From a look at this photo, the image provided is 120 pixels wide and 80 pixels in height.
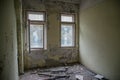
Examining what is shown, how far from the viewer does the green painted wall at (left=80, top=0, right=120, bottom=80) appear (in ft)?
10.6

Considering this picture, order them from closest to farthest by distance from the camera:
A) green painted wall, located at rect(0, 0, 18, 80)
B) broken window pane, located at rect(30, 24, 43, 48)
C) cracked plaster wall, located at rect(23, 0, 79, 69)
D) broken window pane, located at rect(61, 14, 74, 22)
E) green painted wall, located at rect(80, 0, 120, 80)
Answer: green painted wall, located at rect(0, 0, 18, 80) < green painted wall, located at rect(80, 0, 120, 80) < cracked plaster wall, located at rect(23, 0, 79, 69) < broken window pane, located at rect(30, 24, 43, 48) < broken window pane, located at rect(61, 14, 74, 22)

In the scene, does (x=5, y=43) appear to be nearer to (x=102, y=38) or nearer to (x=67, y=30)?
(x=102, y=38)

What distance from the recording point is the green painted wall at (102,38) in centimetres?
322

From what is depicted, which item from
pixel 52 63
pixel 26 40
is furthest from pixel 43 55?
pixel 26 40

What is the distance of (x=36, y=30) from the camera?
4.82 m

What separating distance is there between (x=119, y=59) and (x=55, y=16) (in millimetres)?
2919

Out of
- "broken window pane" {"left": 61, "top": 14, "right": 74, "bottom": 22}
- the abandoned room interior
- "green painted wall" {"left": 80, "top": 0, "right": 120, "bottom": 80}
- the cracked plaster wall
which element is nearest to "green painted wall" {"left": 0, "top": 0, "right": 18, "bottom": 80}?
the abandoned room interior

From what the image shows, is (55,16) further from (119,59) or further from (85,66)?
(119,59)

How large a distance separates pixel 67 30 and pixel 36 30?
4.44 feet

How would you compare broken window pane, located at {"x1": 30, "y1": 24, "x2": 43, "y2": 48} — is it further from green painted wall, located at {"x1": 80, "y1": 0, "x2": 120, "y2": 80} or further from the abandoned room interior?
green painted wall, located at {"x1": 80, "y1": 0, "x2": 120, "y2": 80}

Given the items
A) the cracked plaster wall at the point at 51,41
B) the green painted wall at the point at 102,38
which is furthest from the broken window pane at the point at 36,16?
the green painted wall at the point at 102,38

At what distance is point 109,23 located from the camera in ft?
11.3

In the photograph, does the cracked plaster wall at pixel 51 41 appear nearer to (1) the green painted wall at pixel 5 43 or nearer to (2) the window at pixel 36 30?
(2) the window at pixel 36 30

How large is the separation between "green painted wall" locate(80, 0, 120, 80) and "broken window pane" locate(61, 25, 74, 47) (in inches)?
23.9
